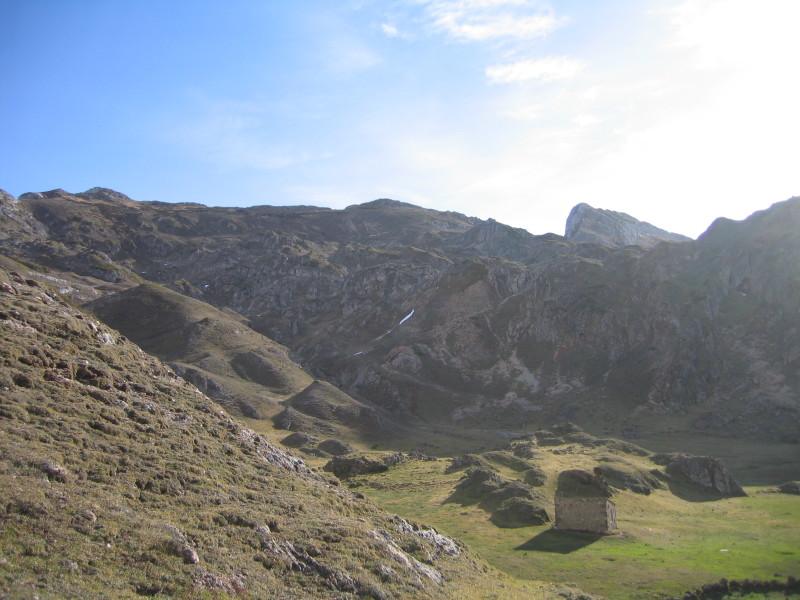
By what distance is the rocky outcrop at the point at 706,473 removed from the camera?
73125mm

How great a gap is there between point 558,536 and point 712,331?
342ft

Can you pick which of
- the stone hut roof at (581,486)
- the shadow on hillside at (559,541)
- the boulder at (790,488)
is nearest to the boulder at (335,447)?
the stone hut roof at (581,486)

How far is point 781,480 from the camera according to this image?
81.0m

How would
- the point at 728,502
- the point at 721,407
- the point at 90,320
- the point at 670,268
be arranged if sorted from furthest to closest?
the point at 670,268, the point at 721,407, the point at 728,502, the point at 90,320

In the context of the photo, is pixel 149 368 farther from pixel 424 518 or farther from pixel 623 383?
pixel 623 383

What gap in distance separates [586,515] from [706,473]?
3403cm

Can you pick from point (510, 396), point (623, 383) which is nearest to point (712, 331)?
point (623, 383)

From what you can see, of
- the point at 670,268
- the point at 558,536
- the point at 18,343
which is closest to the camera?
the point at 18,343

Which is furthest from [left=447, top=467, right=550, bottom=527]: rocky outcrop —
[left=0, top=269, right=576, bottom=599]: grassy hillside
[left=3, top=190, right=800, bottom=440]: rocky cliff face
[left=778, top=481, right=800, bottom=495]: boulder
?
[left=3, top=190, right=800, bottom=440]: rocky cliff face

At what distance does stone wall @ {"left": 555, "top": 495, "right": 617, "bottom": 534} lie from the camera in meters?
49.4

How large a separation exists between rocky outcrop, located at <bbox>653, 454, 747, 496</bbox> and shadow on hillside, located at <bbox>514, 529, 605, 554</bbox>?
33.5 meters

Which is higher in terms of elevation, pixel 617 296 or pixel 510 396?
pixel 617 296

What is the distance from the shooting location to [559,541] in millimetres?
47656

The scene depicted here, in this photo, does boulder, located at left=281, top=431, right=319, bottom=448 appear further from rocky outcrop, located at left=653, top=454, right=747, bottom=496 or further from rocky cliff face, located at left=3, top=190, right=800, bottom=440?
rocky outcrop, located at left=653, top=454, right=747, bottom=496
